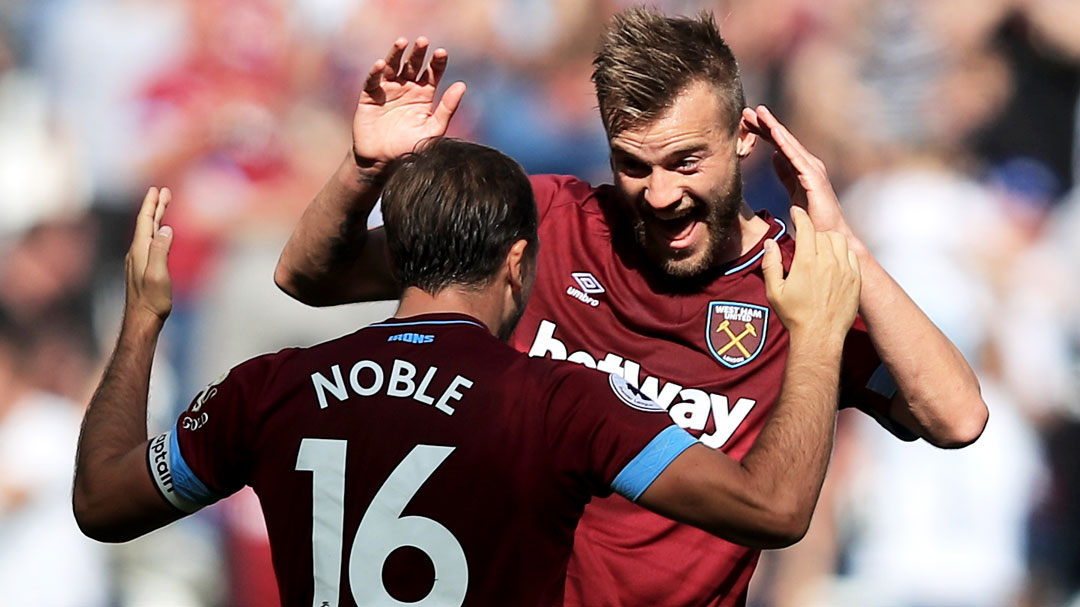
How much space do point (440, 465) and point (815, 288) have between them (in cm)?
84

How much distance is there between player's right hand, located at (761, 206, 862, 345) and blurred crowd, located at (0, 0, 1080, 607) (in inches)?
139

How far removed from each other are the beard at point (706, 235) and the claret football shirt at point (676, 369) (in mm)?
64

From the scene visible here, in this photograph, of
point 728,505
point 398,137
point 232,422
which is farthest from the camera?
point 398,137

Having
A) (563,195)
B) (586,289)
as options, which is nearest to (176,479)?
(586,289)

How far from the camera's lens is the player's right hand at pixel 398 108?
3439 mm

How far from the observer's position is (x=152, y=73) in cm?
646

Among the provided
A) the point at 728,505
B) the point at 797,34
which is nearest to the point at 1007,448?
the point at 797,34

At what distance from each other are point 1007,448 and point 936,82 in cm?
179

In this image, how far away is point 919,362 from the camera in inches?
128

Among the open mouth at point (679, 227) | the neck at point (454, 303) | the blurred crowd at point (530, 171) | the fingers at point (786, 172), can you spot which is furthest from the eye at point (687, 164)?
the blurred crowd at point (530, 171)

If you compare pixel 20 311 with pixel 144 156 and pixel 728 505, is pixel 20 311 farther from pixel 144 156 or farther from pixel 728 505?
pixel 728 505

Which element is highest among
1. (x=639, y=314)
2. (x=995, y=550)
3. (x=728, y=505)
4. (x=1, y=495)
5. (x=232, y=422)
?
(x=232, y=422)

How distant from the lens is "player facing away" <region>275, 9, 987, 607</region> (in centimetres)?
331

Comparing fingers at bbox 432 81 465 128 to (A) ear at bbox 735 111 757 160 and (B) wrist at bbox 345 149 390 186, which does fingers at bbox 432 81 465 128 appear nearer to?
(B) wrist at bbox 345 149 390 186
